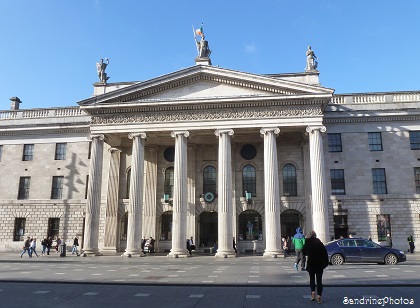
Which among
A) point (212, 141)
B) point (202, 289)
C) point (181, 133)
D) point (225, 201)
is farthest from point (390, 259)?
point (212, 141)

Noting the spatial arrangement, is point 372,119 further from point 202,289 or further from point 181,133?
point 202,289

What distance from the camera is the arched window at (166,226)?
35094 millimetres

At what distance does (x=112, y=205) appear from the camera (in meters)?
34.7

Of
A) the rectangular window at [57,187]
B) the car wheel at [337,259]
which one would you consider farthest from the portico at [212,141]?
the car wheel at [337,259]

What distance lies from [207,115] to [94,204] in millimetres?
11913

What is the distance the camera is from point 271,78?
99.9ft

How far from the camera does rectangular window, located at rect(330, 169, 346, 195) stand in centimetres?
3269

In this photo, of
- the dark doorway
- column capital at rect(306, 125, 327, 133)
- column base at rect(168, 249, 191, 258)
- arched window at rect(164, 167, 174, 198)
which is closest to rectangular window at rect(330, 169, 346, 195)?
the dark doorway

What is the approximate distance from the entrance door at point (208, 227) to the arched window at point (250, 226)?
245 cm

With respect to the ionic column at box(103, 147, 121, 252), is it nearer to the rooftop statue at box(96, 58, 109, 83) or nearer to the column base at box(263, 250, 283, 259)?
the rooftop statue at box(96, 58, 109, 83)

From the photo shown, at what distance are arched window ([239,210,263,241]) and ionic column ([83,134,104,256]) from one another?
493 inches

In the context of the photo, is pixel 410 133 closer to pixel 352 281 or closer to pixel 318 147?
pixel 318 147

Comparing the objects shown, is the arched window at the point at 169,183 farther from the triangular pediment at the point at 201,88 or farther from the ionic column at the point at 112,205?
the triangular pediment at the point at 201,88

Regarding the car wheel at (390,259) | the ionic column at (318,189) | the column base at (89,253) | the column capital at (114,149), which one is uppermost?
the column capital at (114,149)
